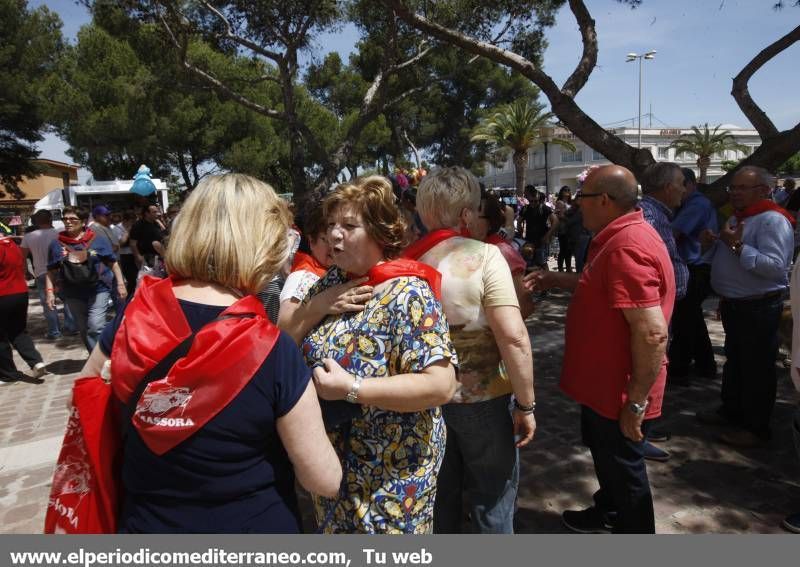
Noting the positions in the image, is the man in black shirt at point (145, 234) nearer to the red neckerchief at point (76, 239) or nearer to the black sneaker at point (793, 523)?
the red neckerchief at point (76, 239)

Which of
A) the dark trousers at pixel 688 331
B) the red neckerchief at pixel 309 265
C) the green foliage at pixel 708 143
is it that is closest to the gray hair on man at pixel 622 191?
the red neckerchief at pixel 309 265

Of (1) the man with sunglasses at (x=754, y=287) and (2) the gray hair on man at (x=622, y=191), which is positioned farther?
(1) the man with sunglasses at (x=754, y=287)

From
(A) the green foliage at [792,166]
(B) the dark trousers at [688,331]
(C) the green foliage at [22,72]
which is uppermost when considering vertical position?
(C) the green foliage at [22,72]

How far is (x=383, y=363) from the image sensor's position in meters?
1.53

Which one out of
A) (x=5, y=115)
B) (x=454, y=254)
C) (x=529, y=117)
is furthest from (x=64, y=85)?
(x=454, y=254)

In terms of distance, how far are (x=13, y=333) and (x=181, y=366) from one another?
6.03 metres

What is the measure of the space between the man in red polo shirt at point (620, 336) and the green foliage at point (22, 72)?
24.4 metres

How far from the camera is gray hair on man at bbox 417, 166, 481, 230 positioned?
84.5 inches

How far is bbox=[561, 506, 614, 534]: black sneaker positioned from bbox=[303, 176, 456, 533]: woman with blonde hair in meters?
1.46

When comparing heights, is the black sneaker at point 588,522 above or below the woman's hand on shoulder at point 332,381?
below

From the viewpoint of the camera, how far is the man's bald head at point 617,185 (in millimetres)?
2332

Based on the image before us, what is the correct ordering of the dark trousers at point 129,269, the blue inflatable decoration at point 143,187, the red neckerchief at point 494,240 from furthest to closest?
1. the blue inflatable decoration at point 143,187
2. the dark trousers at point 129,269
3. the red neckerchief at point 494,240

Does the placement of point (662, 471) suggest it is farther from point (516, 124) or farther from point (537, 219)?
point (516, 124)

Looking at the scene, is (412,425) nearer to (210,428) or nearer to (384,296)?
(384,296)
